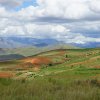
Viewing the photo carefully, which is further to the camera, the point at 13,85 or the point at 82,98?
the point at 13,85

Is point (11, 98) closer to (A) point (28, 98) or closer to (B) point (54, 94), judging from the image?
(A) point (28, 98)

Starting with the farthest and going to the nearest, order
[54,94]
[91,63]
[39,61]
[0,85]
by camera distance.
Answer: [39,61], [91,63], [0,85], [54,94]

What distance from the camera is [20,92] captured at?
17.2 metres

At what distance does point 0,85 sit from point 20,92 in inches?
84.0

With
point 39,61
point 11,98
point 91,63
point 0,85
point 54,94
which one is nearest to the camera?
point 11,98

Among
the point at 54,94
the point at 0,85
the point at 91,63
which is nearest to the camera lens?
the point at 54,94

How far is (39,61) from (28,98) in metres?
73.7

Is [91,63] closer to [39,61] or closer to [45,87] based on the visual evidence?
[39,61]

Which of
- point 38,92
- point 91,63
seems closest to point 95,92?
point 38,92

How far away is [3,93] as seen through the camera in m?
16.6

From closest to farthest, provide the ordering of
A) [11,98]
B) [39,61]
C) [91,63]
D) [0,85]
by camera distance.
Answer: [11,98]
[0,85]
[91,63]
[39,61]

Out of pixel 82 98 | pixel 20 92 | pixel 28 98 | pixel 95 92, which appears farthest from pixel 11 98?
pixel 95 92

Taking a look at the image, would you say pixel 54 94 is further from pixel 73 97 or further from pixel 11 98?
pixel 11 98

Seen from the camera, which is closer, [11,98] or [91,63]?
[11,98]
